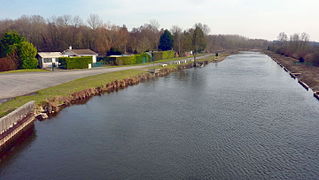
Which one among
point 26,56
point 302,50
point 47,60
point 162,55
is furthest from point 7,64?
point 302,50

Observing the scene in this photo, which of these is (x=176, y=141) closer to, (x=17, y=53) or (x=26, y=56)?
(x=26, y=56)

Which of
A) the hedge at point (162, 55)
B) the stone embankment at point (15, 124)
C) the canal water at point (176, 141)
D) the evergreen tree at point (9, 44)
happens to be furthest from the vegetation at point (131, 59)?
the stone embankment at point (15, 124)

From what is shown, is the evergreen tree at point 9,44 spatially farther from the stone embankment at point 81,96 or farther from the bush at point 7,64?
the stone embankment at point 81,96

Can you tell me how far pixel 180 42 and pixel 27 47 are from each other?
61.2 meters

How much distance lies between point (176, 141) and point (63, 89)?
19373 millimetres

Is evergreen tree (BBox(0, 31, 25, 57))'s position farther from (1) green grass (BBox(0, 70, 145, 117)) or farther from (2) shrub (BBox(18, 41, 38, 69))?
(1) green grass (BBox(0, 70, 145, 117))

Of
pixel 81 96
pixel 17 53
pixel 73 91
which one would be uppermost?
pixel 17 53

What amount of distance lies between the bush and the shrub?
1355mm

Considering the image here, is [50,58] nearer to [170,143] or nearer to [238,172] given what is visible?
[170,143]

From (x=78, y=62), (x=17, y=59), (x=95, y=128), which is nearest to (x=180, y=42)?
(x=78, y=62)

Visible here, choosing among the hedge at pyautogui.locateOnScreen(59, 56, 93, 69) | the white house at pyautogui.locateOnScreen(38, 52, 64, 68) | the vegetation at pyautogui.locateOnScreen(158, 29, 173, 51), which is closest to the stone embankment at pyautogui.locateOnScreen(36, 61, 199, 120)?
the hedge at pyautogui.locateOnScreen(59, 56, 93, 69)

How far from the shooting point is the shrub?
2036 inches

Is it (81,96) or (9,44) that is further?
(9,44)

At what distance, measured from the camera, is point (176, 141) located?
60.3 ft
